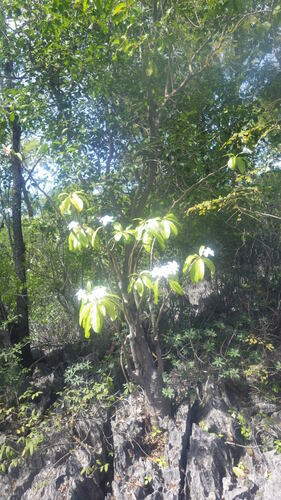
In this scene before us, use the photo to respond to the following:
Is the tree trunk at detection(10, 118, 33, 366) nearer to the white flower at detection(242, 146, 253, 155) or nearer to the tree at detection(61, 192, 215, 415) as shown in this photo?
the tree at detection(61, 192, 215, 415)

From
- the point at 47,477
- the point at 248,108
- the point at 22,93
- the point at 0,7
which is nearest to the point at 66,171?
the point at 22,93

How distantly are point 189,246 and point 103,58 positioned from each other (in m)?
1.90

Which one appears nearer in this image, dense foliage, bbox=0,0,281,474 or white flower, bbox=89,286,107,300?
white flower, bbox=89,286,107,300

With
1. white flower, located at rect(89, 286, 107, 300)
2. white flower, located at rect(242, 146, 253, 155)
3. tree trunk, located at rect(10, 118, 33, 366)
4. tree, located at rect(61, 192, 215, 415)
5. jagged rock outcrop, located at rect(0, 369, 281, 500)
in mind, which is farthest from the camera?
tree trunk, located at rect(10, 118, 33, 366)

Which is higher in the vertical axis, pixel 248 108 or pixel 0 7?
pixel 0 7

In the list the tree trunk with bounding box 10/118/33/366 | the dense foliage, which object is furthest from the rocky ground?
the tree trunk with bounding box 10/118/33/366

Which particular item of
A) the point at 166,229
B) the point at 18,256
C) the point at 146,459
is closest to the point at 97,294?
the point at 166,229

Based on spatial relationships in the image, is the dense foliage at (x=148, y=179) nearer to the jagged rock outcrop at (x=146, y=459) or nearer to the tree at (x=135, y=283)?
the tree at (x=135, y=283)

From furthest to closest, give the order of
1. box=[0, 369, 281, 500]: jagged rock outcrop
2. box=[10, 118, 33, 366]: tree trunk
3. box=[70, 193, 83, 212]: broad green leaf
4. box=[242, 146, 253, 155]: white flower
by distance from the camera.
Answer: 1. box=[10, 118, 33, 366]: tree trunk
2. box=[242, 146, 253, 155]: white flower
3. box=[0, 369, 281, 500]: jagged rock outcrop
4. box=[70, 193, 83, 212]: broad green leaf

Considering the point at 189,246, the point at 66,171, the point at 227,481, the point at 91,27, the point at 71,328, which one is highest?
the point at 91,27

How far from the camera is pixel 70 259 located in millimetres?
3770

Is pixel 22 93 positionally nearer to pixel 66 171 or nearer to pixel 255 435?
pixel 66 171

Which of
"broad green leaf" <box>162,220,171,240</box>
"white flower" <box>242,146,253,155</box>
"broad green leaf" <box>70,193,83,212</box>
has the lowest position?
"broad green leaf" <box>162,220,171,240</box>

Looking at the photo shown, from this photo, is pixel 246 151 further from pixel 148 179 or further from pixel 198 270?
pixel 198 270
